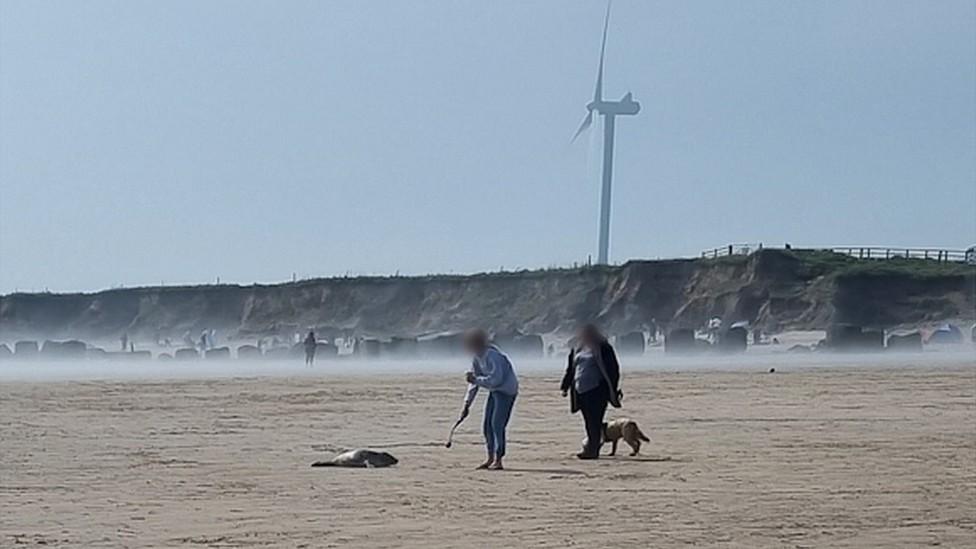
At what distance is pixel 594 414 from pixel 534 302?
59.2 m

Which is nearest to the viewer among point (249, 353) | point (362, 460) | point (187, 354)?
point (362, 460)

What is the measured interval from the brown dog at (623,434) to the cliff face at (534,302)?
43611 millimetres

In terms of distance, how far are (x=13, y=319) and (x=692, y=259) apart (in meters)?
39.4

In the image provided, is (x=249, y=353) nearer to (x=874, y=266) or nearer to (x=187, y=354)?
(x=187, y=354)

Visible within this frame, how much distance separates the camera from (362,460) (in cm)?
1591

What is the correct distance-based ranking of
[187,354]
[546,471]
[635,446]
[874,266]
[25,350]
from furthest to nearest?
[874,266] → [25,350] → [187,354] → [635,446] → [546,471]

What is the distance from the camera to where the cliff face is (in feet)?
234

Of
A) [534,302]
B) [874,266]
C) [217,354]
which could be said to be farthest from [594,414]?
[874,266]

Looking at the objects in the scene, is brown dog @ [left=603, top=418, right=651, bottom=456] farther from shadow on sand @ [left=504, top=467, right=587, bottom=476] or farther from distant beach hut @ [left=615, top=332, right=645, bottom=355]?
distant beach hut @ [left=615, top=332, right=645, bottom=355]

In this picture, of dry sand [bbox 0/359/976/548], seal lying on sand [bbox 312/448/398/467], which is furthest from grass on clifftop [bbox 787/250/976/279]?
seal lying on sand [bbox 312/448/398/467]

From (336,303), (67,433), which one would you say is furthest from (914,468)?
(336,303)

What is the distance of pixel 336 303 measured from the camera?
89875 mm

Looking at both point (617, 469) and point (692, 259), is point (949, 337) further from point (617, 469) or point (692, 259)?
point (617, 469)

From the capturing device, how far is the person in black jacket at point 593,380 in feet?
57.6
